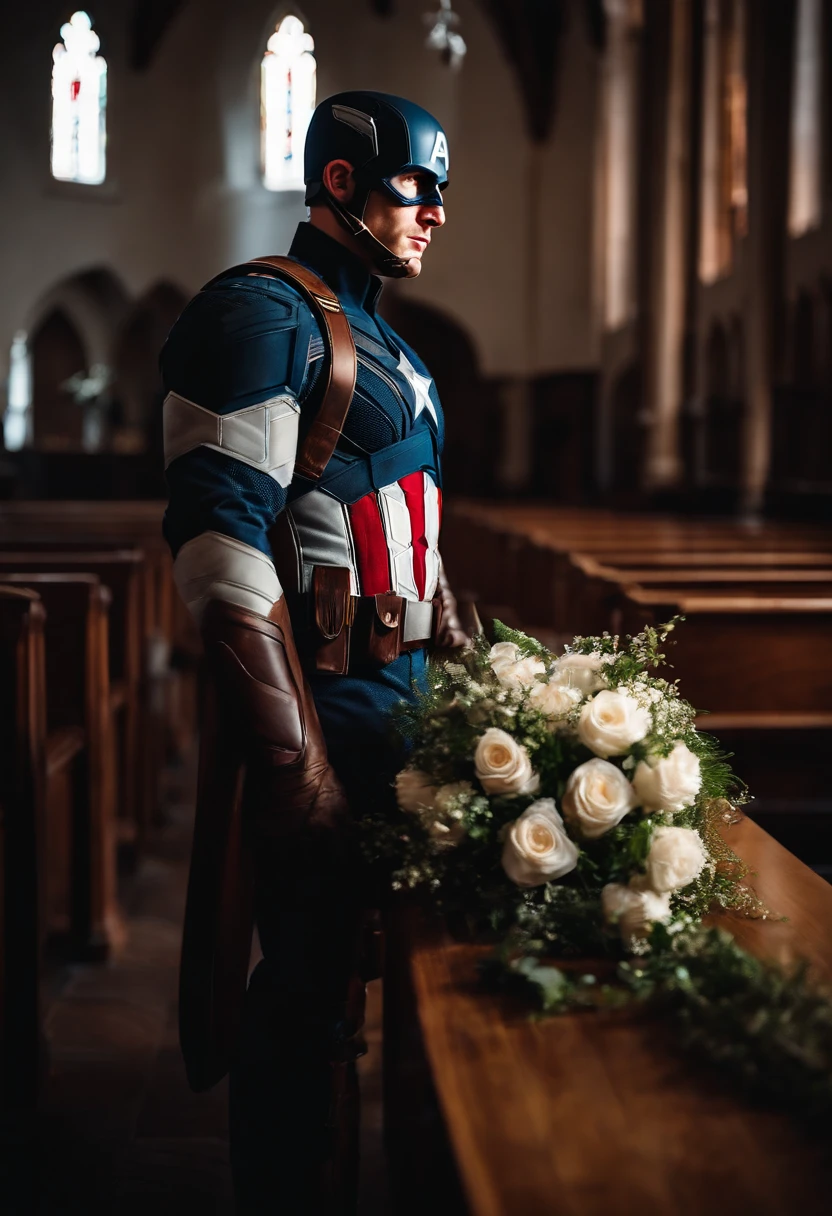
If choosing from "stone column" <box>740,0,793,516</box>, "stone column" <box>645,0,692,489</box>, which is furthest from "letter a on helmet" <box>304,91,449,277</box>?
"stone column" <box>645,0,692,489</box>

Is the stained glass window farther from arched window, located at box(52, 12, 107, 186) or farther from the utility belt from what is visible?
arched window, located at box(52, 12, 107, 186)

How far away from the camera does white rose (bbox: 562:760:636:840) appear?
136cm

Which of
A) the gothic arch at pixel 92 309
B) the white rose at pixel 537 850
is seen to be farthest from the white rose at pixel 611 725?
the gothic arch at pixel 92 309

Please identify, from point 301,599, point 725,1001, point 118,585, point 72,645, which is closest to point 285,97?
point 118,585

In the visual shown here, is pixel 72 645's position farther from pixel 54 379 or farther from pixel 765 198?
pixel 54 379

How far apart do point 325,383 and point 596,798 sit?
75cm

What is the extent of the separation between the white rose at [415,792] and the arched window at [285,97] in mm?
17456

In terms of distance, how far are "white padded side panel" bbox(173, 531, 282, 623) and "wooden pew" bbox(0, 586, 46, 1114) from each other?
1062mm

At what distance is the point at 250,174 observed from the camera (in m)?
17.9

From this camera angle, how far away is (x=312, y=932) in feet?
5.70

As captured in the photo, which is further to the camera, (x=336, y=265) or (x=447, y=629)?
(x=447, y=629)

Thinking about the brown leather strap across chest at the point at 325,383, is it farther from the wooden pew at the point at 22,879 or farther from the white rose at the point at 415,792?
the wooden pew at the point at 22,879

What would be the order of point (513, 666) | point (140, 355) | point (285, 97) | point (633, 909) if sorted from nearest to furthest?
point (633, 909), point (513, 666), point (285, 97), point (140, 355)

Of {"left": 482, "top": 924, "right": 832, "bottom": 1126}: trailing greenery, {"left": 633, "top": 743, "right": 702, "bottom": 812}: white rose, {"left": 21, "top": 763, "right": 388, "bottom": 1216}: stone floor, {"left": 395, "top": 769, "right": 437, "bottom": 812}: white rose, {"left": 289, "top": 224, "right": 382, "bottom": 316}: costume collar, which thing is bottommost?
{"left": 21, "top": 763, "right": 388, "bottom": 1216}: stone floor
